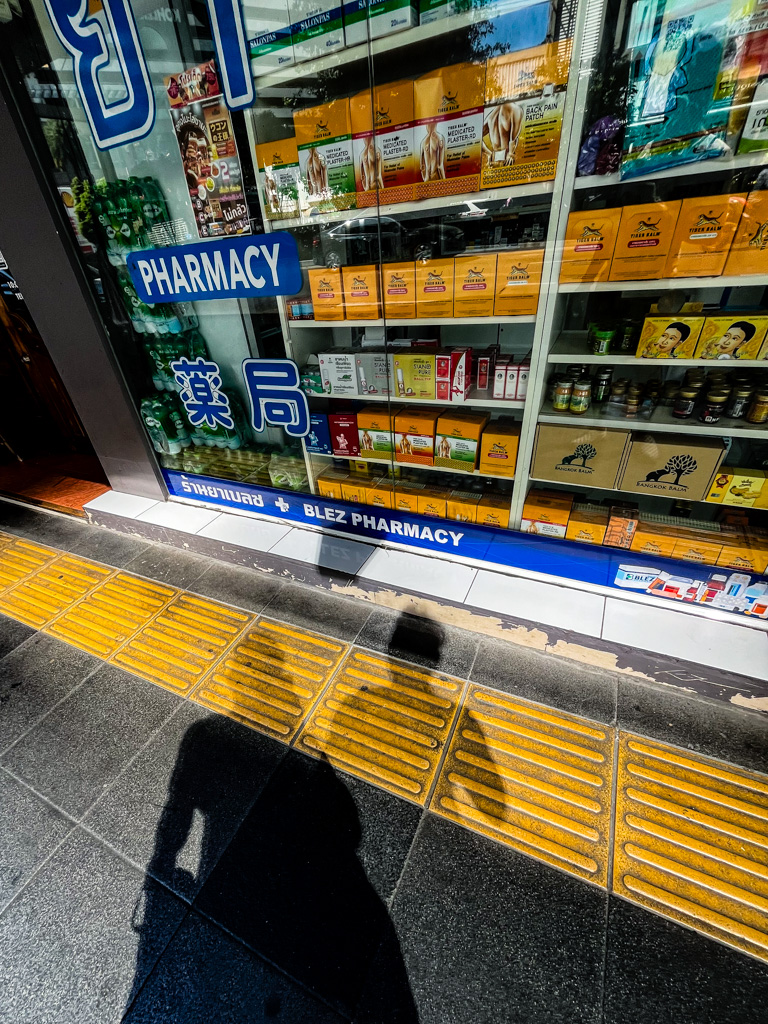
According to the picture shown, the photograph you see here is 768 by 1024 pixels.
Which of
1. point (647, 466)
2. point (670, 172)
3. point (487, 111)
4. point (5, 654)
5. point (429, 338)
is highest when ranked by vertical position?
point (487, 111)

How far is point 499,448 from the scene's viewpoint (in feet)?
7.98

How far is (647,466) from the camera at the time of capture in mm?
2115

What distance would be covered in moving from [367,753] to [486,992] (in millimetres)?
849

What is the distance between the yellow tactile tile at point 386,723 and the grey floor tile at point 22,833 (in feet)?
3.51

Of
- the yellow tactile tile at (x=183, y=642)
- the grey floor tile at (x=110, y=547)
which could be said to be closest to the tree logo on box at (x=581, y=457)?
the yellow tactile tile at (x=183, y=642)

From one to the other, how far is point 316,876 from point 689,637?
2.07 meters

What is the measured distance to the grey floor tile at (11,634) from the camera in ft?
8.96

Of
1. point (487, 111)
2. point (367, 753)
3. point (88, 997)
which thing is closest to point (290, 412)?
point (487, 111)

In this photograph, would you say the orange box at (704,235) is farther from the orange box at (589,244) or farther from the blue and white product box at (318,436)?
the blue and white product box at (318,436)

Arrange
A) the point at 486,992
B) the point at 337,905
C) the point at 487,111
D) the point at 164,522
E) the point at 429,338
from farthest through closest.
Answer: the point at 164,522, the point at 429,338, the point at 487,111, the point at 337,905, the point at 486,992

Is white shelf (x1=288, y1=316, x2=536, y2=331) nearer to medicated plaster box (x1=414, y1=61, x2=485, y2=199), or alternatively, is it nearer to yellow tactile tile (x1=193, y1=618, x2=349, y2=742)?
medicated plaster box (x1=414, y1=61, x2=485, y2=199)

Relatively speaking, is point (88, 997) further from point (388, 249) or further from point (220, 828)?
point (388, 249)

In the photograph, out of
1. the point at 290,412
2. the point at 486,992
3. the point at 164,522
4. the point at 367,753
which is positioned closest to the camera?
the point at 486,992

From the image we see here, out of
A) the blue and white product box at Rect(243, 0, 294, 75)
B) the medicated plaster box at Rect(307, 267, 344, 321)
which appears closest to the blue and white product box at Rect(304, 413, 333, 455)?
the medicated plaster box at Rect(307, 267, 344, 321)
